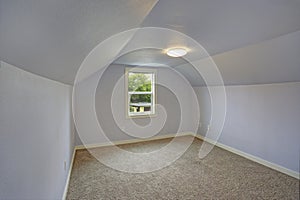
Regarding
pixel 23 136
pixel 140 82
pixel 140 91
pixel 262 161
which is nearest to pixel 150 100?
pixel 140 91

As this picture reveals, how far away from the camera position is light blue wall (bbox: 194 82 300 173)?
9.15ft

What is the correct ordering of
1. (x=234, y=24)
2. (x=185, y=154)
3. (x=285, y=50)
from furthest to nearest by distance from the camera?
(x=185, y=154)
(x=285, y=50)
(x=234, y=24)

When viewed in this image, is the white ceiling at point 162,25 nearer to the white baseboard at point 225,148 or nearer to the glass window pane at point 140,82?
the glass window pane at point 140,82

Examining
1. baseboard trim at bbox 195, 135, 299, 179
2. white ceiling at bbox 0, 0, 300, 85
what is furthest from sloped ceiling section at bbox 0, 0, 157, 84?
baseboard trim at bbox 195, 135, 299, 179

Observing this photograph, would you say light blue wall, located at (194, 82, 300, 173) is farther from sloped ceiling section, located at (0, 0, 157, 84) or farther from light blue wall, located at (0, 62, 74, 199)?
light blue wall, located at (0, 62, 74, 199)

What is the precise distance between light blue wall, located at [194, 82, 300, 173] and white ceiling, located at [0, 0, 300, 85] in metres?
0.26

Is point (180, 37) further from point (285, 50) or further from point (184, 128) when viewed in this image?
point (184, 128)

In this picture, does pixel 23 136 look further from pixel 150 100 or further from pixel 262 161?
pixel 150 100

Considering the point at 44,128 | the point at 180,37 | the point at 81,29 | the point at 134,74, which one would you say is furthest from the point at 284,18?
the point at 134,74

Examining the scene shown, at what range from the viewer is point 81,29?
109cm

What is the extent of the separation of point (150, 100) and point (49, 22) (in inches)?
160

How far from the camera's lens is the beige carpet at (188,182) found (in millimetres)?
2240

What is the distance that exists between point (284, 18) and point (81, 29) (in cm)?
182

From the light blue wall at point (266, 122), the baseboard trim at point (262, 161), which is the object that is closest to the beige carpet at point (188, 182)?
the baseboard trim at point (262, 161)
